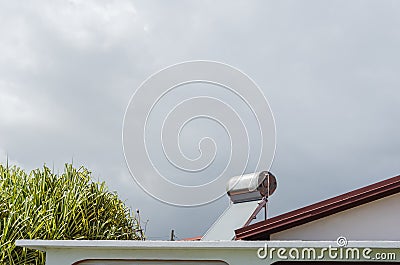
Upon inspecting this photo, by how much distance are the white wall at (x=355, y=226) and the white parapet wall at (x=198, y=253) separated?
1485mm

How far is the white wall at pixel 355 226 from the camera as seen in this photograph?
10.1 meters

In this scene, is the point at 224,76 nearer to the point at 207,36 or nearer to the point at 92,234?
the point at 207,36

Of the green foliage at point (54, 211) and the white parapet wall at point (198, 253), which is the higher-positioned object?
the green foliage at point (54, 211)

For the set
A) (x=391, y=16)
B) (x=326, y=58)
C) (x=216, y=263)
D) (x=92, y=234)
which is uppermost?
(x=391, y=16)

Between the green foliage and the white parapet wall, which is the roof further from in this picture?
the green foliage

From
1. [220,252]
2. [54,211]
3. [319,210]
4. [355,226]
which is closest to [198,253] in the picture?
[220,252]

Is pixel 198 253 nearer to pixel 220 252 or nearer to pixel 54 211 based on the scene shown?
Answer: pixel 220 252

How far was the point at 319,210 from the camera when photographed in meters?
10.0

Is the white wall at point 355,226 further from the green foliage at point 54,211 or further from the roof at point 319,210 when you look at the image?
the green foliage at point 54,211

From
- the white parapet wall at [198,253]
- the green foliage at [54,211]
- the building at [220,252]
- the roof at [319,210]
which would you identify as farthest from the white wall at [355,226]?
the green foliage at [54,211]

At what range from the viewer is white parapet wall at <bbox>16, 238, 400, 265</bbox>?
8445 millimetres

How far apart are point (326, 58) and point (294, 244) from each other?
34.0ft

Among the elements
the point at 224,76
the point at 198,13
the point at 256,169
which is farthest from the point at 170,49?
the point at 256,169

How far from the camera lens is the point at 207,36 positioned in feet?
46.5
